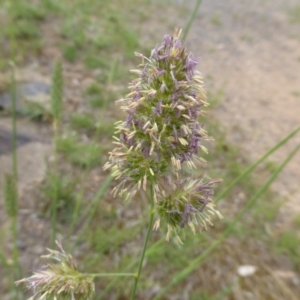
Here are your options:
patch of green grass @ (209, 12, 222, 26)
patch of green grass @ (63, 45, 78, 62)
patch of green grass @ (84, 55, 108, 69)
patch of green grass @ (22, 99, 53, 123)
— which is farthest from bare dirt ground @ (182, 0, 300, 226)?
patch of green grass @ (22, 99, 53, 123)

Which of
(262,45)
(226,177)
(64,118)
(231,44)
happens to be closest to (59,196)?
(64,118)

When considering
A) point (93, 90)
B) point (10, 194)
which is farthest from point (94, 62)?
point (10, 194)

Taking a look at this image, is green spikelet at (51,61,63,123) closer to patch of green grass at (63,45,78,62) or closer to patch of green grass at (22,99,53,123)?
patch of green grass at (22,99,53,123)

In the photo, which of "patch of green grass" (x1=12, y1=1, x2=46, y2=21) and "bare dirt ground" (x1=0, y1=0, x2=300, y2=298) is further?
"patch of green grass" (x1=12, y1=1, x2=46, y2=21)

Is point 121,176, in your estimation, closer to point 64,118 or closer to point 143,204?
point 143,204

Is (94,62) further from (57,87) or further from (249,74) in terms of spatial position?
(249,74)

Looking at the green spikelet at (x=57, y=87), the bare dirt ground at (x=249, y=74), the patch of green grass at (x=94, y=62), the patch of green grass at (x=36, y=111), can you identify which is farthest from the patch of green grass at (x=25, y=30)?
the green spikelet at (x=57, y=87)
